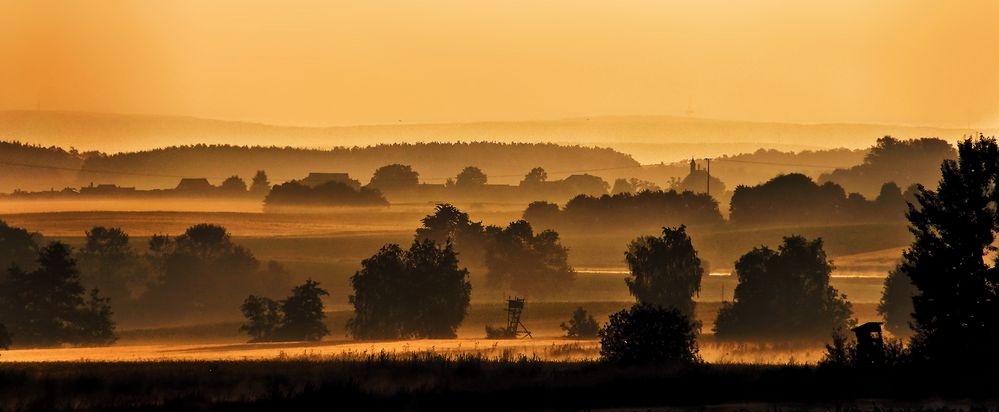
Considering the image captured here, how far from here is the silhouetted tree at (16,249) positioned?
192250 mm

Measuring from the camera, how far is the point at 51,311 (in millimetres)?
145375

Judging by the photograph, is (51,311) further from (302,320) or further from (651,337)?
(651,337)

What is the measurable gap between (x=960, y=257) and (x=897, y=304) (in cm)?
6567

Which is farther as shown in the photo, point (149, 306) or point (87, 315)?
point (149, 306)

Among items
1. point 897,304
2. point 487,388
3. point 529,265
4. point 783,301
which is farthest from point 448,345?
point 529,265

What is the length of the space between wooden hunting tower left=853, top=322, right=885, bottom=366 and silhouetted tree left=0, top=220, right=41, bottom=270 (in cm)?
14840

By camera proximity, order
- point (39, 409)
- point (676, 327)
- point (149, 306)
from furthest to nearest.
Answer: point (149, 306), point (676, 327), point (39, 409)

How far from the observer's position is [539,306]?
564 feet

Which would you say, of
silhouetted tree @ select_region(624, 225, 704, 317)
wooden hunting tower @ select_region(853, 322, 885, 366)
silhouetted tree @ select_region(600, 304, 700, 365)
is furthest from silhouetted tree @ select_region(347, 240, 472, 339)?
wooden hunting tower @ select_region(853, 322, 885, 366)

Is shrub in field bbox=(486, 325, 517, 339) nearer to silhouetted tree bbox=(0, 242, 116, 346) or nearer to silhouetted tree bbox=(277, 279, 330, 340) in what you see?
silhouetted tree bbox=(277, 279, 330, 340)

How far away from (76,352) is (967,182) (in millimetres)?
59614

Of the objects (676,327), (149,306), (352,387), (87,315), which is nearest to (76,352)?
(87,315)

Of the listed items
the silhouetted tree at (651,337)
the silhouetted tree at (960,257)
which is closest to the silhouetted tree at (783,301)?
the silhouetted tree at (960,257)

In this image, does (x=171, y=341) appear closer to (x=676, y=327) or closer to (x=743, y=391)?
(x=676, y=327)
